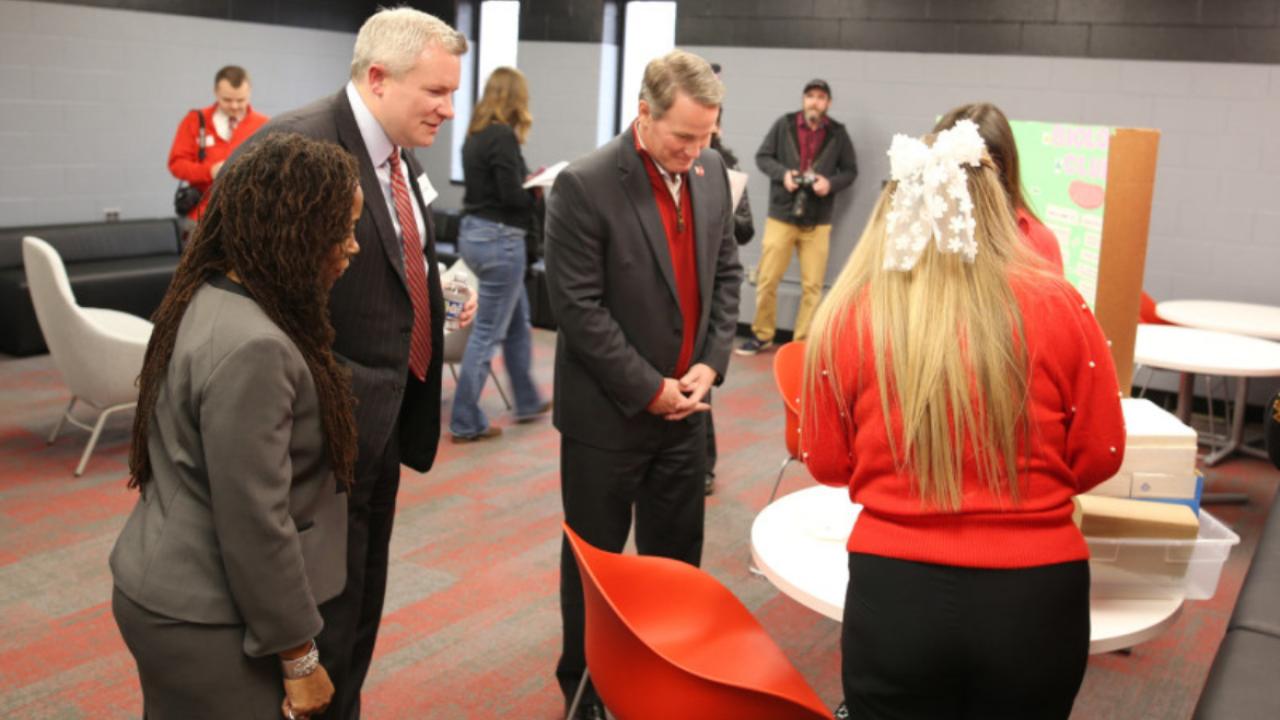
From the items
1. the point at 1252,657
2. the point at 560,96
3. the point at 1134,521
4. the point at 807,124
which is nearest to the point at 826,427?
the point at 1134,521

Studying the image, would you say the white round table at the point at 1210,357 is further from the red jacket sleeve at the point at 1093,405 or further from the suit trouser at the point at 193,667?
the suit trouser at the point at 193,667

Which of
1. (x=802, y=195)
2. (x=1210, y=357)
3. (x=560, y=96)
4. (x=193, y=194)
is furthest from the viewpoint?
(x=560, y=96)

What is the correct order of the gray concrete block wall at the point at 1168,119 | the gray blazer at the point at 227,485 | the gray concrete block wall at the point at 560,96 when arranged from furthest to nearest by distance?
1. the gray concrete block wall at the point at 560,96
2. the gray concrete block wall at the point at 1168,119
3. the gray blazer at the point at 227,485

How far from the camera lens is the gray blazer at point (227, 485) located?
1.59 meters

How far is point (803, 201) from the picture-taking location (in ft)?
25.0

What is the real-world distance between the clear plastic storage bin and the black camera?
5628 mm

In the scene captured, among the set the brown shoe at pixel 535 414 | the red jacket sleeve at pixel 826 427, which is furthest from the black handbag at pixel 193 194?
the red jacket sleeve at pixel 826 427

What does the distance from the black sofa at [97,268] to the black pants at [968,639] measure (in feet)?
20.3

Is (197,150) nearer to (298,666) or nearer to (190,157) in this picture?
(190,157)

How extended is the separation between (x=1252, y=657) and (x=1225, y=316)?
4.41 metres

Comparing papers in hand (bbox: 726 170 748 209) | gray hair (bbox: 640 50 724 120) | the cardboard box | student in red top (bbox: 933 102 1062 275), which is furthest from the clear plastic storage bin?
papers in hand (bbox: 726 170 748 209)

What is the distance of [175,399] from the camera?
163 cm

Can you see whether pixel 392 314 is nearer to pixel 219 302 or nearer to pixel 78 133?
pixel 219 302

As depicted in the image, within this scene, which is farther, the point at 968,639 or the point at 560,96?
the point at 560,96
